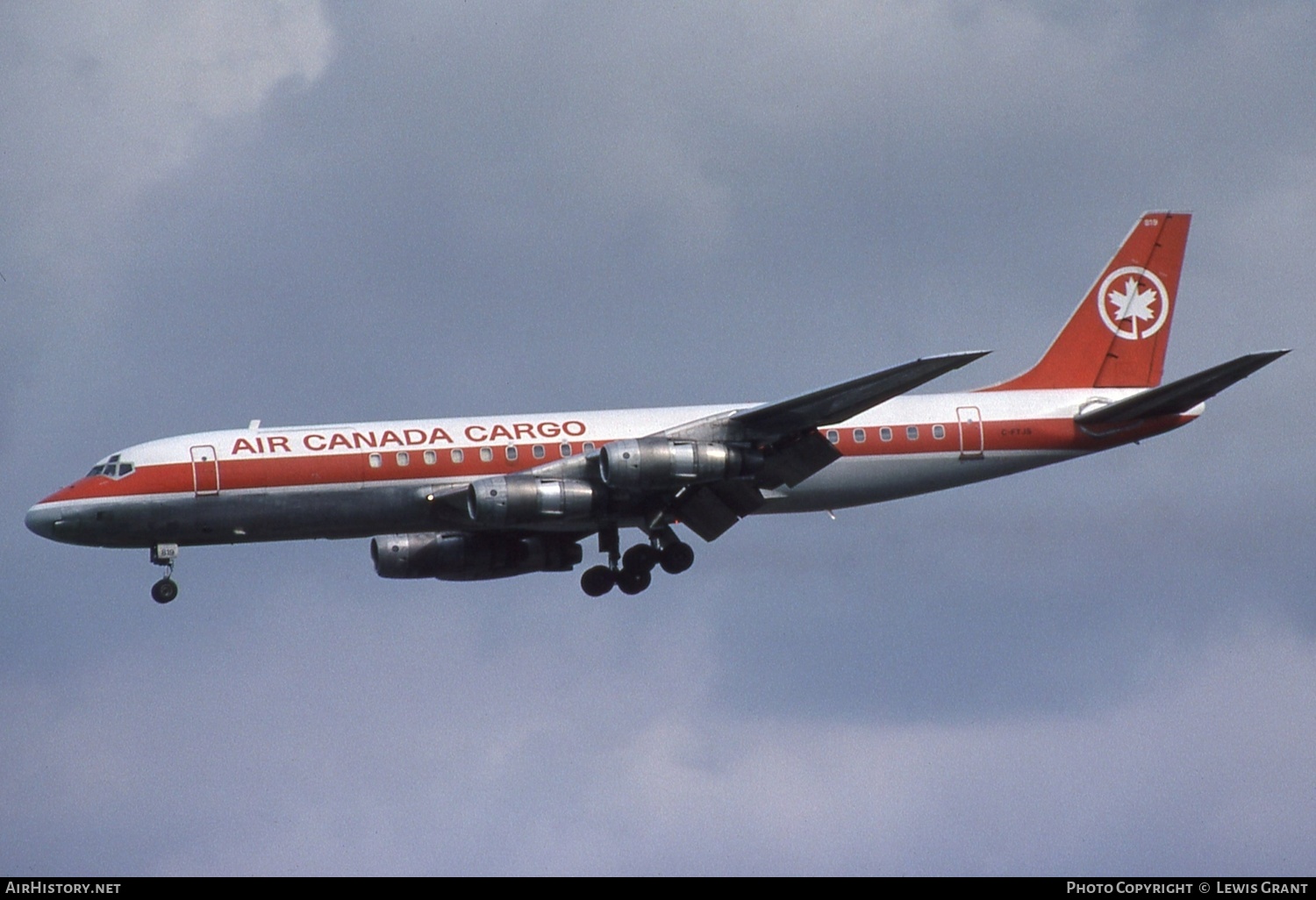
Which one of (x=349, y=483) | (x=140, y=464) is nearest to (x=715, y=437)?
(x=349, y=483)

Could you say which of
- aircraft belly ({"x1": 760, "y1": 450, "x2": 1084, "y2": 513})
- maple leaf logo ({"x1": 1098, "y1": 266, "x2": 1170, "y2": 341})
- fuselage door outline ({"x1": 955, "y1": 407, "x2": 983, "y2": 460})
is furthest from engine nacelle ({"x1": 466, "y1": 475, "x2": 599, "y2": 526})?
maple leaf logo ({"x1": 1098, "y1": 266, "x2": 1170, "y2": 341})

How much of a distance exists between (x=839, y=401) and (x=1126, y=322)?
42.0 feet

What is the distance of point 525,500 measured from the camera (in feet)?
172

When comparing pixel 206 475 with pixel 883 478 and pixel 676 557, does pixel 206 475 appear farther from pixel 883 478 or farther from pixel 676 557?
pixel 883 478

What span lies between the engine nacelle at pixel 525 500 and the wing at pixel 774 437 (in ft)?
9.18

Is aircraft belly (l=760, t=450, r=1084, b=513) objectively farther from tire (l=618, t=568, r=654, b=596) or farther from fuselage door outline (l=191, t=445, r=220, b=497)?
fuselage door outline (l=191, t=445, r=220, b=497)

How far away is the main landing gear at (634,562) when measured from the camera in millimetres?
56906

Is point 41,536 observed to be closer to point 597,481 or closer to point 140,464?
point 140,464

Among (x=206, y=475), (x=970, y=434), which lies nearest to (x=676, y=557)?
(x=970, y=434)

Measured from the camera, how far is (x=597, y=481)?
175ft

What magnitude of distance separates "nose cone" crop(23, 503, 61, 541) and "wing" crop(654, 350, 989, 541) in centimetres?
1574

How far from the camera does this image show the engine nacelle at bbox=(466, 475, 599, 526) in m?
52.3

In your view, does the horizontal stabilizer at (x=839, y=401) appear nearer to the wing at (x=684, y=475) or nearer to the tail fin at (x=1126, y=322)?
the wing at (x=684, y=475)

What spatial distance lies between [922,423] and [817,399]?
5137 mm
